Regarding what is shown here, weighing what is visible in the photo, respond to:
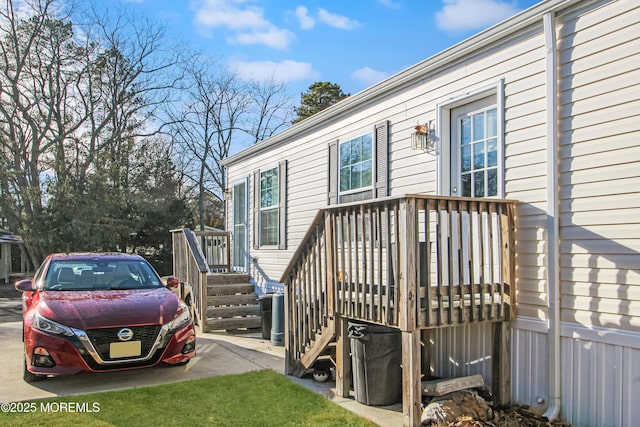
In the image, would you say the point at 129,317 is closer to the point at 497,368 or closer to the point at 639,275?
the point at 497,368

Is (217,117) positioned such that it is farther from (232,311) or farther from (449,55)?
(449,55)

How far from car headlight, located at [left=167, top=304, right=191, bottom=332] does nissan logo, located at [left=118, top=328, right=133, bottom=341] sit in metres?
0.41

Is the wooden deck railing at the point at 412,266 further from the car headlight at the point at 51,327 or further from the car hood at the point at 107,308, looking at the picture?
the car headlight at the point at 51,327

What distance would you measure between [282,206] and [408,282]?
207 inches

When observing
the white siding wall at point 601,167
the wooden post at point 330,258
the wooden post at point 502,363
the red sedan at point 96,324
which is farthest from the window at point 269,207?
the white siding wall at point 601,167

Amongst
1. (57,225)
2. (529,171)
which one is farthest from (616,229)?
(57,225)

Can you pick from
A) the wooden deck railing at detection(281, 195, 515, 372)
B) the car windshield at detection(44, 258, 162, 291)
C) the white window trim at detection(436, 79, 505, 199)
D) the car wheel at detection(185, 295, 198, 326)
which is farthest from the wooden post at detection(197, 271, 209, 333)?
the white window trim at detection(436, 79, 505, 199)

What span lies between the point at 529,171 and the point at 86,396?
15.1 ft

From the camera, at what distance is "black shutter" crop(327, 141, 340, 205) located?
7.20m

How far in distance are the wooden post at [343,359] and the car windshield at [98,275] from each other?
2.52m

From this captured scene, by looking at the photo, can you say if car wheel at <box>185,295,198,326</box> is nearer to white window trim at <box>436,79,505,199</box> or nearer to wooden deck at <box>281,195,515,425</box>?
wooden deck at <box>281,195,515,425</box>

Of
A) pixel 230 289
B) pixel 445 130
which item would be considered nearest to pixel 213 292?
pixel 230 289

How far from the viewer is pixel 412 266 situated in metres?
3.84

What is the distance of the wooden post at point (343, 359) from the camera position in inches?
190
